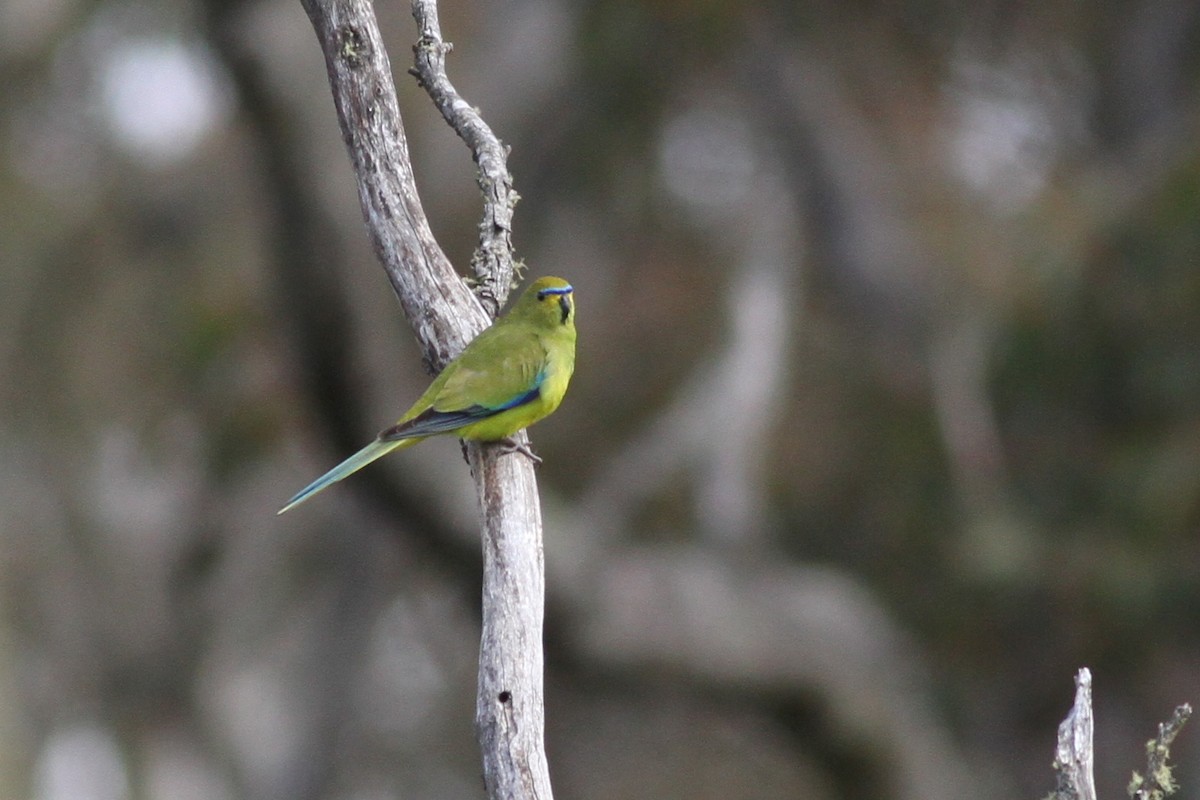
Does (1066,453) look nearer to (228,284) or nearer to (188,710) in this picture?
(228,284)

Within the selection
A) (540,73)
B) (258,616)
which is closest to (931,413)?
(540,73)

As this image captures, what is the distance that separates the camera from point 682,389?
1348 centimetres

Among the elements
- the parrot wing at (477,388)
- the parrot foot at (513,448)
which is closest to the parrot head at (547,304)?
the parrot wing at (477,388)

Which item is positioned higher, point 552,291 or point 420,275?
point 552,291

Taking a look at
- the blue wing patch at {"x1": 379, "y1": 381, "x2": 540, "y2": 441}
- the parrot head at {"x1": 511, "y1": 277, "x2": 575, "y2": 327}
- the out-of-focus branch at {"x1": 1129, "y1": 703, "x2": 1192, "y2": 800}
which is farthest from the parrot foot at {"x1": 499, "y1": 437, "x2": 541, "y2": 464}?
the out-of-focus branch at {"x1": 1129, "y1": 703, "x2": 1192, "y2": 800}

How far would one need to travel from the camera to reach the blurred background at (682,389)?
10.2 metres

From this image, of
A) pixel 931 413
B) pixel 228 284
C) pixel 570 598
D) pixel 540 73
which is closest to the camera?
pixel 570 598

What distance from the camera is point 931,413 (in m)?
12.2

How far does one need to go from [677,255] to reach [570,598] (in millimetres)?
6006

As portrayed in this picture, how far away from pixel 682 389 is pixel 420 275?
879cm

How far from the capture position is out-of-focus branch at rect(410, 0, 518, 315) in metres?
4.85

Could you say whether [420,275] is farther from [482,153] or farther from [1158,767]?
[1158,767]

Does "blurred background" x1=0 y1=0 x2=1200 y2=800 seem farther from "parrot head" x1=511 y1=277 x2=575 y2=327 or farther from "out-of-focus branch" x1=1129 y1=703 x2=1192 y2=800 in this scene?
"out-of-focus branch" x1=1129 y1=703 x2=1192 y2=800

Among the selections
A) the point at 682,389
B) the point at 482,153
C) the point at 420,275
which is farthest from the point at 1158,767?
the point at 682,389
